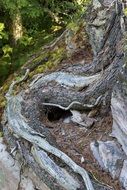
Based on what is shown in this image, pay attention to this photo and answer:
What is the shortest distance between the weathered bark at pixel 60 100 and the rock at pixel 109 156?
0.42 metres

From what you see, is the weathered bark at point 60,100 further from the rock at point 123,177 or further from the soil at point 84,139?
the rock at point 123,177

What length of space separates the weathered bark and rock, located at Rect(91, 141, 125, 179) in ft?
1.39

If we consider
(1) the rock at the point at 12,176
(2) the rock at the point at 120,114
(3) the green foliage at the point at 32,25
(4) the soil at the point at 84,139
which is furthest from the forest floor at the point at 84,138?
(3) the green foliage at the point at 32,25

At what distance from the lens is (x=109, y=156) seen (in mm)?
6703

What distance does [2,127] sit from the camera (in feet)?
26.9

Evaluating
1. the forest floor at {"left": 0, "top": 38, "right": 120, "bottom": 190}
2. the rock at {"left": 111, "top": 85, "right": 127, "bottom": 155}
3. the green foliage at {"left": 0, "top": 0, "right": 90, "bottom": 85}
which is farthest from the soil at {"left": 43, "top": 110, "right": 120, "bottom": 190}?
the green foliage at {"left": 0, "top": 0, "right": 90, "bottom": 85}

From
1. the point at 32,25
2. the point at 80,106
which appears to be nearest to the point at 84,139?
the point at 80,106

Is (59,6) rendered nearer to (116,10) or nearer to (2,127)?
(116,10)

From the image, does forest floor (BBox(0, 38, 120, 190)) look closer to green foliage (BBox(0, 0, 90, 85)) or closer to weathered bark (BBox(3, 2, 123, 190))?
weathered bark (BBox(3, 2, 123, 190))

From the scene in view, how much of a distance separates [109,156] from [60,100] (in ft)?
5.53

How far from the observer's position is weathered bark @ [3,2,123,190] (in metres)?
6.80

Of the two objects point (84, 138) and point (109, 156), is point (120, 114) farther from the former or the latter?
point (84, 138)

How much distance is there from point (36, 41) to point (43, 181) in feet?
15.8

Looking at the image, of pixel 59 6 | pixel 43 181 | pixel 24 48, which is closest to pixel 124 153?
pixel 43 181
